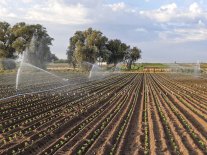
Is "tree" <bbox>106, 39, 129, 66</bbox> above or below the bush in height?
above

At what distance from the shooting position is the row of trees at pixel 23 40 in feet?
257

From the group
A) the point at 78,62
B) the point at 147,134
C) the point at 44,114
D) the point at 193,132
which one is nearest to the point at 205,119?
the point at 193,132

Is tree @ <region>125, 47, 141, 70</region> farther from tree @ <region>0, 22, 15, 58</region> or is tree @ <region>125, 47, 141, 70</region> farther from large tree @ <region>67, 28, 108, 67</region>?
tree @ <region>0, 22, 15, 58</region>

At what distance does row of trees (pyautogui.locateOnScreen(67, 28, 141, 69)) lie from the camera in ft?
296

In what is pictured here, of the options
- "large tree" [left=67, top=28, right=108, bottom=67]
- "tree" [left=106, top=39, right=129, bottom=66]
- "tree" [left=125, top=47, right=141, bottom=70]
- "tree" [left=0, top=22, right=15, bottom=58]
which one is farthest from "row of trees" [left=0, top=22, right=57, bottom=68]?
"tree" [left=125, top=47, right=141, bottom=70]

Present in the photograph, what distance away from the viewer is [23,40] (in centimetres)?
7975

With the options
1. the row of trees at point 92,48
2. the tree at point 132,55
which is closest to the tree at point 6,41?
the row of trees at point 92,48

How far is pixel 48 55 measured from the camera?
268 feet

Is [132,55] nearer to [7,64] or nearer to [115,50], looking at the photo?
[115,50]

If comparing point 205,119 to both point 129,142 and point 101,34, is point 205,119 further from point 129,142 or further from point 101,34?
point 101,34

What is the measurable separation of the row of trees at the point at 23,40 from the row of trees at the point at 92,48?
394 inches

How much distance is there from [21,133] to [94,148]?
351 cm

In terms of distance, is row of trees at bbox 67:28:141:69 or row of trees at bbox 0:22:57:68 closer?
row of trees at bbox 0:22:57:68

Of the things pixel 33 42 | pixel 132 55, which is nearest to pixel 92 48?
pixel 33 42
